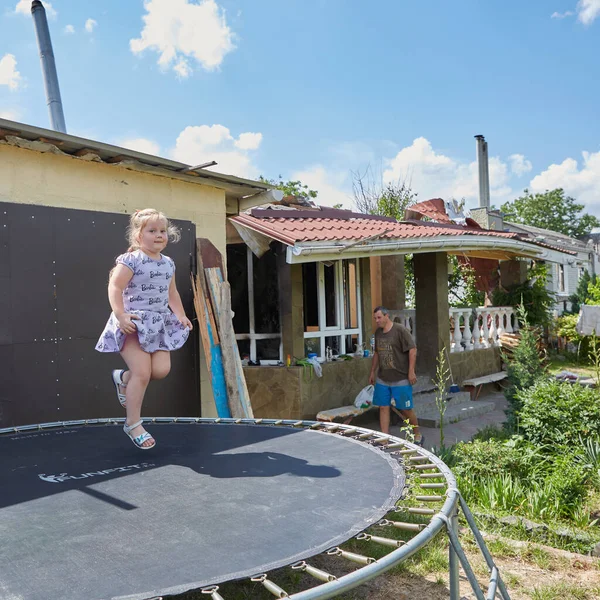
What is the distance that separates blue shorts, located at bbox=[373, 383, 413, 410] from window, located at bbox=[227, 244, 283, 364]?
5.01ft

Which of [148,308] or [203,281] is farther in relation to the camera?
[203,281]

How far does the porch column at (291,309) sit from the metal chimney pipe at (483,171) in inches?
581

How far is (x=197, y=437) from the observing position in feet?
11.7

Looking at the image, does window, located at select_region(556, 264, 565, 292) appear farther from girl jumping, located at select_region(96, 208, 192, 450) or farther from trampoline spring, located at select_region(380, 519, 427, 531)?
trampoline spring, located at select_region(380, 519, 427, 531)

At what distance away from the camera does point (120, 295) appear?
9.53ft

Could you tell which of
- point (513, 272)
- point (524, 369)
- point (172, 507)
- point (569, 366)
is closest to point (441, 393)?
point (524, 369)

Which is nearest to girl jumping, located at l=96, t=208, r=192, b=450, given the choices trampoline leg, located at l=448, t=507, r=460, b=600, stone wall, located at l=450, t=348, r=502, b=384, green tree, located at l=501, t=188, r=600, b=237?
trampoline leg, located at l=448, t=507, r=460, b=600

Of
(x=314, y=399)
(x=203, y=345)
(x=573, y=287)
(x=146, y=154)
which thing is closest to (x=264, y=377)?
(x=314, y=399)

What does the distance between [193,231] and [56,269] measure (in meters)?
1.39

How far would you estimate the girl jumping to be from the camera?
116 inches

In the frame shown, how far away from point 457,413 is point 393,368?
2154 millimetres

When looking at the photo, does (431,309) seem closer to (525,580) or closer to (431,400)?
(431,400)

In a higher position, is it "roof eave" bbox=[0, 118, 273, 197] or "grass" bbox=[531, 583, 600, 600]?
"roof eave" bbox=[0, 118, 273, 197]

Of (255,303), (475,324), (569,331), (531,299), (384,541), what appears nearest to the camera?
(384,541)
